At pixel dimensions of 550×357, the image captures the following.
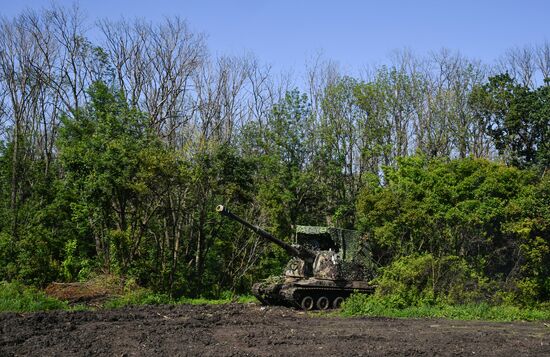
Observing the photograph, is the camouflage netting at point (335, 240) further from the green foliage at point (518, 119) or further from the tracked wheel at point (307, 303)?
the green foliage at point (518, 119)

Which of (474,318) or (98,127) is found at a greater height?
(98,127)

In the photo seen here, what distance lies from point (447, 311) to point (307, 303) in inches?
172

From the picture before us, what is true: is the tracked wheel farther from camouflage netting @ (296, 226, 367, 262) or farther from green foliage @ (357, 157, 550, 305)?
green foliage @ (357, 157, 550, 305)

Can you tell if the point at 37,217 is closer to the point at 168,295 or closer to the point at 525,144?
the point at 168,295

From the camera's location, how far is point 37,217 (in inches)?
940

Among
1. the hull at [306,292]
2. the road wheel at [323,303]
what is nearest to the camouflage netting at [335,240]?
the hull at [306,292]

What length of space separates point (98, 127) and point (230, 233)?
6150mm

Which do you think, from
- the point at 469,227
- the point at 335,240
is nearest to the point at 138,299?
the point at 335,240

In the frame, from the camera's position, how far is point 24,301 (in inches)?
634

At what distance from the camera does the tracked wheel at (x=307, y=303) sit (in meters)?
18.8

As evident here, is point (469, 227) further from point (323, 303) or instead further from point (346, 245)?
point (323, 303)

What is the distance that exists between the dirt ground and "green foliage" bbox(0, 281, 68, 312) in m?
1.60

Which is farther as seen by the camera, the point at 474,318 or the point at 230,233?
the point at 230,233

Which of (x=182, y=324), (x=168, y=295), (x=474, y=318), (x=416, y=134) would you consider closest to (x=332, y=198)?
(x=416, y=134)
